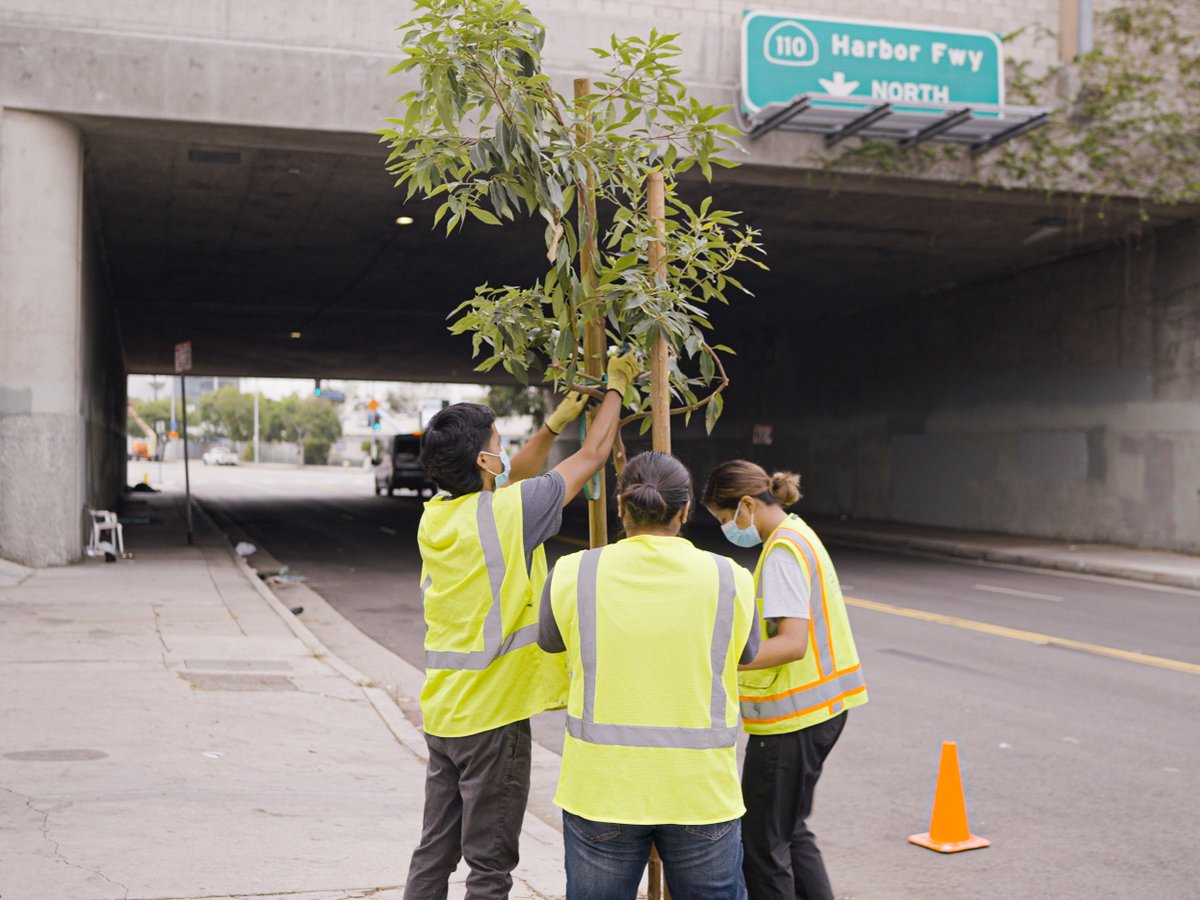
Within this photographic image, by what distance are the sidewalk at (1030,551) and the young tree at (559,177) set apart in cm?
1506

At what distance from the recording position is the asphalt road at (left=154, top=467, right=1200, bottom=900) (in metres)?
5.27

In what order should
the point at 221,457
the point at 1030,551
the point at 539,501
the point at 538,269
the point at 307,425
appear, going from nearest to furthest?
the point at 539,501, the point at 1030,551, the point at 538,269, the point at 221,457, the point at 307,425

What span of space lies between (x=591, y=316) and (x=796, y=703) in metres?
1.37

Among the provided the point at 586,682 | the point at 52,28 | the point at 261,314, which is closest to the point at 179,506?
the point at 261,314

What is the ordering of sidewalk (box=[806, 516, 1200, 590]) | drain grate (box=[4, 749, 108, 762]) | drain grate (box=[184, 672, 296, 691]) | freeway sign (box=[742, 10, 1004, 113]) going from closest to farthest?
1. drain grate (box=[4, 749, 108, 762])
2. drain grate (box=[184, 672, 296, 691])
3. freeway sign (box=[742, 10, 1004, 113])
4. sidewalk (box=[806, 516, 1200, 590])

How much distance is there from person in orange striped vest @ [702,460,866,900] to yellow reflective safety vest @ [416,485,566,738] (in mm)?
671

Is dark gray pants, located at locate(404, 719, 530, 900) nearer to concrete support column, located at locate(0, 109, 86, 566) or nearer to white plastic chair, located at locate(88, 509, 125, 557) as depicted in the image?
concrete support column, located at locate(0, 109, 86, 566)

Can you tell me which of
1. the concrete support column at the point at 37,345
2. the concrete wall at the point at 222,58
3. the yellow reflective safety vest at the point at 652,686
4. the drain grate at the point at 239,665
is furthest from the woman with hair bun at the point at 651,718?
the concrete support column at the point at 37,345

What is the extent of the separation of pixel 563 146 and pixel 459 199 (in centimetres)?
37

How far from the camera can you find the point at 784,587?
3.74 m

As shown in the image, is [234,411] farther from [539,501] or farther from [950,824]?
[539,501]

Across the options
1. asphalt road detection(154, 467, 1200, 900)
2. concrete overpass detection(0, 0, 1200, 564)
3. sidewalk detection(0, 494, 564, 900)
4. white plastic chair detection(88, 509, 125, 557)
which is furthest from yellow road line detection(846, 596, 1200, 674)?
white plastic chair detection(88, 509, 125, 557)

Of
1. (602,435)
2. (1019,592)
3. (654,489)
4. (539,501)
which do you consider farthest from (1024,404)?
(654,489)

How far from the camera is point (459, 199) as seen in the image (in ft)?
12.6
